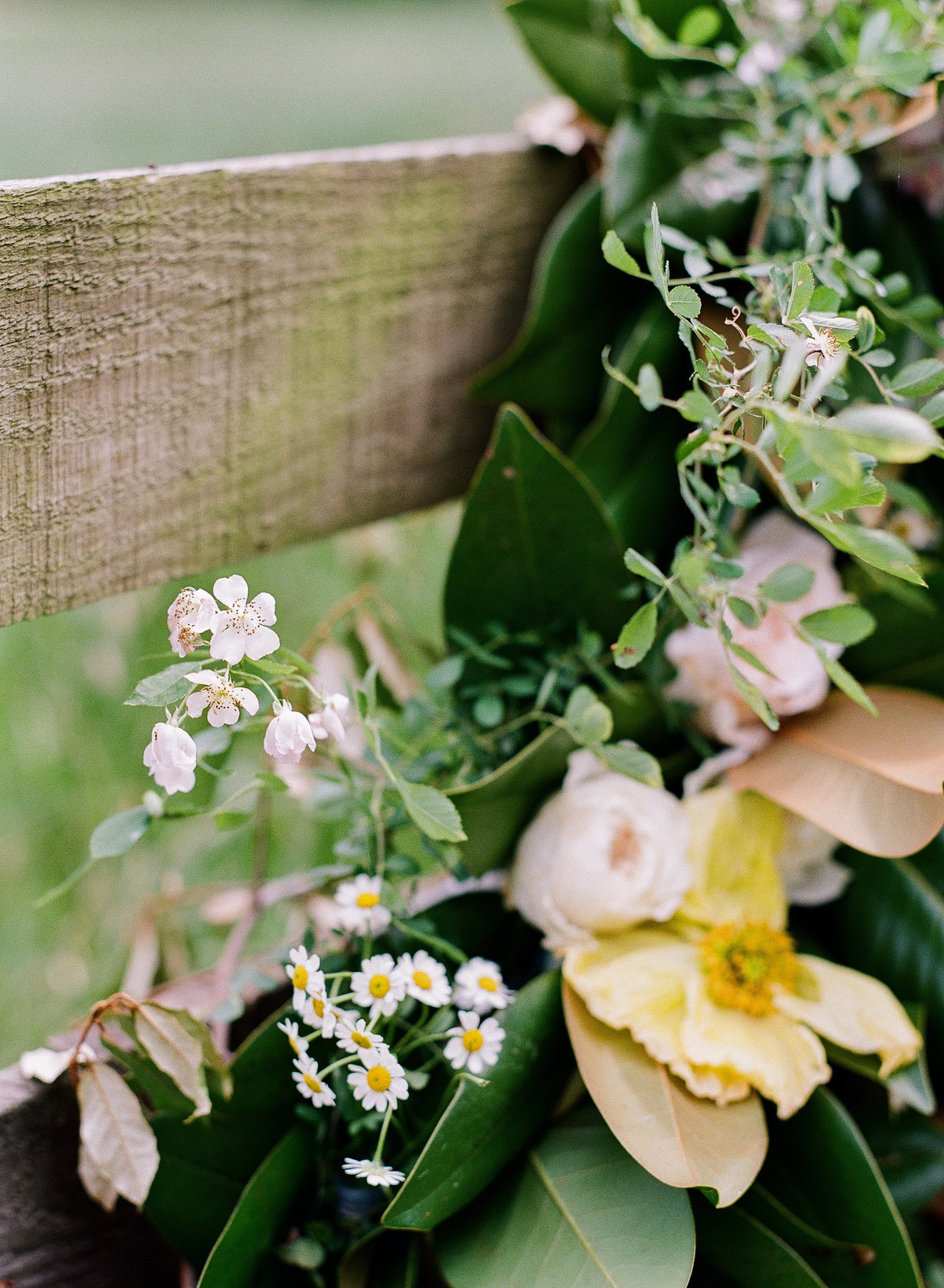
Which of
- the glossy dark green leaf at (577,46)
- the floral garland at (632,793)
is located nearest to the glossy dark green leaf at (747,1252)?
the floral garland at (632,793)

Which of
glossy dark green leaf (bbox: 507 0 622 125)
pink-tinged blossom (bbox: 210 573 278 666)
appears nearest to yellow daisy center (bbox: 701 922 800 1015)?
pink-tinged blossom (bbox: 210 573 278 666)

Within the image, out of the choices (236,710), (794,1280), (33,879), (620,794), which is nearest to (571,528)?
(620,794)

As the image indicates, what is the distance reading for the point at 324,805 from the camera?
621 millimetres

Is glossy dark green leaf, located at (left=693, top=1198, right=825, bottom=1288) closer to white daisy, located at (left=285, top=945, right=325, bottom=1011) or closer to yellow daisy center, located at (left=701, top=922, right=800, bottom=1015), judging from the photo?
yellow daisy center, located at (left=701, top=922, right=800, bottom=1015)

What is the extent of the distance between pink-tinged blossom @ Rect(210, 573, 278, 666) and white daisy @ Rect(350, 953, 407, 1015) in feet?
0.53

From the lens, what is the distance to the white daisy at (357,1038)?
1.42ft

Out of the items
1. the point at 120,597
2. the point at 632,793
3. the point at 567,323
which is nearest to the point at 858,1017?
the point at 632,793

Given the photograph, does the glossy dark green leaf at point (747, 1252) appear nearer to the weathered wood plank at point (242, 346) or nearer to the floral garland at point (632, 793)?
the floral garland at point (632, 793)

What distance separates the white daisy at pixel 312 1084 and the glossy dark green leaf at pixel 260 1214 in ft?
0.25

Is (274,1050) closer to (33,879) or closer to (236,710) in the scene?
(236,710)

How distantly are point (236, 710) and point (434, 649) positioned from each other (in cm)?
32

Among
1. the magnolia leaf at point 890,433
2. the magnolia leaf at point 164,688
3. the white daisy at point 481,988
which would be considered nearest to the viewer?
the magnolia leaf at point 890,433

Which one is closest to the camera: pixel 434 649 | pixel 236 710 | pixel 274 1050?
pixel 236 710

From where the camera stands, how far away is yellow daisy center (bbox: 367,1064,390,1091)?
448 mm
